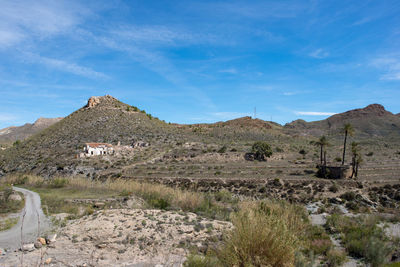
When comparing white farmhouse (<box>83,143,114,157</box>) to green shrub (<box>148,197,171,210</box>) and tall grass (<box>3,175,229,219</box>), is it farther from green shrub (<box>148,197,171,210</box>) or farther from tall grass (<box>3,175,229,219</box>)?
green shrub (<box>148,197,171,210</box>)

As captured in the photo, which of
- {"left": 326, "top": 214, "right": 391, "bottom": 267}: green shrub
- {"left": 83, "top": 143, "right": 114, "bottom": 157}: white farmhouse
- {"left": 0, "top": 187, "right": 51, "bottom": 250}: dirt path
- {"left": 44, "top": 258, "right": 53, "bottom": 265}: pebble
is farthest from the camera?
{"left": 83, "top": 143, "right": 114, "bottom": 157}: white farmhouse

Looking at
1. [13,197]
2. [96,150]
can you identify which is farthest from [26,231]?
[96,150]

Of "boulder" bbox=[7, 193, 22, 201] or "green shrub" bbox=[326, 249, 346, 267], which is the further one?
"boulder" bbox=[7, 193, 22, 201]

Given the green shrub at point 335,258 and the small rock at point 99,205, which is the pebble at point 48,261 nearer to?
the small rock at point 99,205

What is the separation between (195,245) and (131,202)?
8.63 meters

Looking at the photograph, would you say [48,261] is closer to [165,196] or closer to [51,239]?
[51,239]

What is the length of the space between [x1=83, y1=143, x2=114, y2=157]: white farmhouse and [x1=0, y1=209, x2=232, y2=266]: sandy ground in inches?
1390

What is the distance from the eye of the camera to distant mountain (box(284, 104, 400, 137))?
99.3 meters

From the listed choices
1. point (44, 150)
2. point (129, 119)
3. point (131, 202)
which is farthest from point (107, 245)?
point (129, 119)

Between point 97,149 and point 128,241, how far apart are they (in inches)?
1553

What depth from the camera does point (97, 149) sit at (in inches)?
1809

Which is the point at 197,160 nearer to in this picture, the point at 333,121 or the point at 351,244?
the point at 351,244

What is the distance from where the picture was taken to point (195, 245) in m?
9.15

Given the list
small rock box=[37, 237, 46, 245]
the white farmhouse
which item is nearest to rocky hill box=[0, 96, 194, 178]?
the white farmhouse
